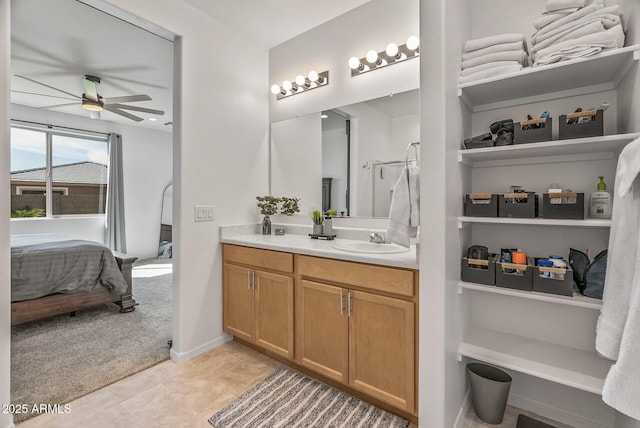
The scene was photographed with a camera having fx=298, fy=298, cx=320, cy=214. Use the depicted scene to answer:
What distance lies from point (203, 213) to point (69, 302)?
187 cm

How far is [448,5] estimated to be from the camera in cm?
138

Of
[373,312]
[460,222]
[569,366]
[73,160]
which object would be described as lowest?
[569,366]

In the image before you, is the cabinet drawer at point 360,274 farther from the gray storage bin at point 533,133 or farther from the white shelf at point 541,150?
the gray storage bin at point 533,133

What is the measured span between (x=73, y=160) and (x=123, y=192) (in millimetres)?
892

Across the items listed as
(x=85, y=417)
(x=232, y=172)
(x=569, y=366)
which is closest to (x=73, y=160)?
(x=232, y=172)

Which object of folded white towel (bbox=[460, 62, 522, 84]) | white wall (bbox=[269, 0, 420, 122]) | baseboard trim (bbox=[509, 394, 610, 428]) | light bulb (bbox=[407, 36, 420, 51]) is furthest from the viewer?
white wall (bbox=[269, 0, 420, 122])

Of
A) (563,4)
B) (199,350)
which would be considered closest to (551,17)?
(563,4)

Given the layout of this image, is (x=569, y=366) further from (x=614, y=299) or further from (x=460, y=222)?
(x=460, y=222)

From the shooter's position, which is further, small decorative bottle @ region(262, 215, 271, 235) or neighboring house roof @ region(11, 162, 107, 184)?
neighboring house roof @ region(11, 162, 107, 184)

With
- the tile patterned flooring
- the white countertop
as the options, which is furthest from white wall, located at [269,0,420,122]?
the tile patterned flooring

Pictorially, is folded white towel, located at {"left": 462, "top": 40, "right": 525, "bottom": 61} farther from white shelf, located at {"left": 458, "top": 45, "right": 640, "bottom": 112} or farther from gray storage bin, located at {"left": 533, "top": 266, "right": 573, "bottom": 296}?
gray storage bin, located at {"left": 533, "top": 266, "right": 573, "bottom": 296}

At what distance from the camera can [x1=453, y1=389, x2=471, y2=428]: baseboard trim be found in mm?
1561

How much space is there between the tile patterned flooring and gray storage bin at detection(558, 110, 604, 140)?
4.85ft

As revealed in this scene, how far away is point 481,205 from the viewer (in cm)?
153
